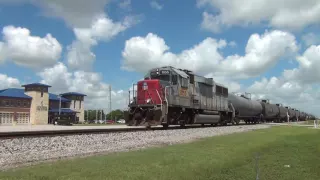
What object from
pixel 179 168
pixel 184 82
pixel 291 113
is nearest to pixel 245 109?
pixel 184 82

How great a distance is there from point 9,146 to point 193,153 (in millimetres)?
6361

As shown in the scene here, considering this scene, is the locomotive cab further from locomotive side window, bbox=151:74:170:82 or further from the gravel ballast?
the gravel ballast

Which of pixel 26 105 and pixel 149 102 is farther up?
pixel 26 105

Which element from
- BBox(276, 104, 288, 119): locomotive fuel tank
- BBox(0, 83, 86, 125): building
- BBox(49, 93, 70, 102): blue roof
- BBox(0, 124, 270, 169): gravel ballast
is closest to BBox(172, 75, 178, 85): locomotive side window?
BBox(0, 124, 270, 169): gravel ballast

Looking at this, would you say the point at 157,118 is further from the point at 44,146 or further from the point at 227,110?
the point at 227,110

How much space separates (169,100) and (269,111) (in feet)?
136

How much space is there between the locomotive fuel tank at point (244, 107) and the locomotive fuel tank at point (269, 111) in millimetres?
3572

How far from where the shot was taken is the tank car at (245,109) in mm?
43638

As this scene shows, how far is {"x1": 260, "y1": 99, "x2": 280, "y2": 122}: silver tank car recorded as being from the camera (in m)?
59.2

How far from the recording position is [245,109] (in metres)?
47.3

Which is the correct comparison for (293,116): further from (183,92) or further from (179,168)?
(179,168)

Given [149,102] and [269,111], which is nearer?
[149,102]

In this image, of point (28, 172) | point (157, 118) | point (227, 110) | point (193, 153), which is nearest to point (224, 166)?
point (193, 153)

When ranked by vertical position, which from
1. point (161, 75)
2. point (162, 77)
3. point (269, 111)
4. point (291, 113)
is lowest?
point (291, 113)
